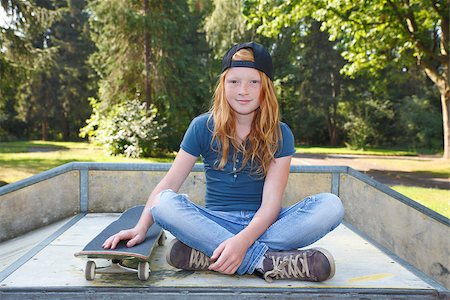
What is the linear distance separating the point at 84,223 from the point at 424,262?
2339 mm

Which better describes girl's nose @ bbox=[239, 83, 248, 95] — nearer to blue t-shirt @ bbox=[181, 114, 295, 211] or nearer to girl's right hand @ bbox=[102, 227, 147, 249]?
blue t-shirt @ bbox=[181, 114, 295, 211]

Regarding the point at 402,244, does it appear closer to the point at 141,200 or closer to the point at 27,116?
the point at 141,200

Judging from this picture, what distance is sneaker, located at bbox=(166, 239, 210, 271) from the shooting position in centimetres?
211

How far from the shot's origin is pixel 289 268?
6.54 feet

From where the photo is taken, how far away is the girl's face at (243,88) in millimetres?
2348

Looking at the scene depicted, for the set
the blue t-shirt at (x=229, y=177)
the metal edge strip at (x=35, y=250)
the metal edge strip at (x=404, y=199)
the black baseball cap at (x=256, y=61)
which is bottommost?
the metal edge strip at (x=35, y=250)

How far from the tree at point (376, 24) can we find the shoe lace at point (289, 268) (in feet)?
33.7

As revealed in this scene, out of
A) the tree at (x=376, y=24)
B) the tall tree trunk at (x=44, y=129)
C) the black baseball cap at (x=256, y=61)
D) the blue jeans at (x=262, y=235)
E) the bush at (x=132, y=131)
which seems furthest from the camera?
the tall tree trunk at (x=44, y=129)

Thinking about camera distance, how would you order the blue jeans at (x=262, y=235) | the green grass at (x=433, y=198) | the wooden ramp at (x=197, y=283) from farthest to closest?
A: the green grass at (x=433, y=198)
the blue jeans at (x=262, y=235)
the wooden ramp at (x=197, y=283)

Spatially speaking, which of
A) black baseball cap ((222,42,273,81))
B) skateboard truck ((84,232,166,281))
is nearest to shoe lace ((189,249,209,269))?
skateboard truck ((84,232,166,281))

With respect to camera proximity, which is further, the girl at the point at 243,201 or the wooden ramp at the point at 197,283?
the girl at the point at 243,201

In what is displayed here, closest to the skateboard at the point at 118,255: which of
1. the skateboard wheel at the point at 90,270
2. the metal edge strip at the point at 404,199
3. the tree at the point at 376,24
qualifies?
the skateboard wheel at the point at 90,270

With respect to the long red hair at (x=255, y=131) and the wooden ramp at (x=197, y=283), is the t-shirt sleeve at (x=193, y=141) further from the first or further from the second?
the wooden ramp at (x=197, y=283)

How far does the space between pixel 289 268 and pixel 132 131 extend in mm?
12667
